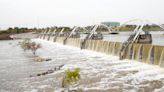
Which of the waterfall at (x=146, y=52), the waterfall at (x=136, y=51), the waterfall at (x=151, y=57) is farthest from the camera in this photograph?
the waterfall at (x=136, y=51)

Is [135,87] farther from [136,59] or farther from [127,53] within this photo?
[127,53]

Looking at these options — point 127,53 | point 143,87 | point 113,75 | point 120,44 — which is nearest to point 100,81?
point 113,75

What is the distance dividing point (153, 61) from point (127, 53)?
5631 millimetres

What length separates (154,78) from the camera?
1717 centimetres

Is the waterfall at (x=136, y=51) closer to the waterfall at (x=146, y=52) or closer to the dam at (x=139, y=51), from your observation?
the dam at (x=139, y=51)

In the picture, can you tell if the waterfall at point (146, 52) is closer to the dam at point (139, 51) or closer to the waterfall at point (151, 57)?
the dam at point (139, 51)

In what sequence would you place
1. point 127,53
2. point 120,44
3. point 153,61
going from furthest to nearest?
point 120,44 < point 127,53 < point 153,61

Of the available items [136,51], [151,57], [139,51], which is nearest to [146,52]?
[151,57]

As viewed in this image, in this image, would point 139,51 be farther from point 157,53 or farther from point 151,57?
point 157,53

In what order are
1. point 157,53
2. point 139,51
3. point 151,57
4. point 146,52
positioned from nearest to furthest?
point 157,53 < point 151,57 < point 146,52 < point 139,51

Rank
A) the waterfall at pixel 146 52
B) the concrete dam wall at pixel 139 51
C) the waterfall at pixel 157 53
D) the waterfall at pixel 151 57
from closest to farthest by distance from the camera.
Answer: the waterfall at pixel 157 53
the concrete dam wall at pixel 139 51
the waterfall at pixel 151 57
the waterfall at pixel 146 52

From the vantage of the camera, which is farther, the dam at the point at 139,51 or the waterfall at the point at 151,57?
the waterfall at the point at 151,57

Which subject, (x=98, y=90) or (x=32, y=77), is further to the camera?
(x=32, y=77)

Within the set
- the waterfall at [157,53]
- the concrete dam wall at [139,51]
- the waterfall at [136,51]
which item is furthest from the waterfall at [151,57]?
the waterfall at [136,51]
